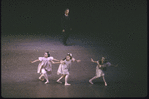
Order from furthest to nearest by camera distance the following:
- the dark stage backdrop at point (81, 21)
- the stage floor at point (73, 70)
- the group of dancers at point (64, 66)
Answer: the dark stage backdrop at point (81, 21)
the group of dancers at point (64, 66)
the stage floor at point (73, 70)

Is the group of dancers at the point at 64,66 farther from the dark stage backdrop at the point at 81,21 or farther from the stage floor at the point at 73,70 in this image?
the dark stage backdrop at the point at 81,21

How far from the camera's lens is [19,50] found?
10.7 m

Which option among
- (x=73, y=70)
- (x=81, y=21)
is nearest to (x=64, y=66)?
(x=73, y=70)

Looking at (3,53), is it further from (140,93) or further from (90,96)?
(140,93)

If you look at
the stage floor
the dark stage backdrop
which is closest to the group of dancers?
the stage floor

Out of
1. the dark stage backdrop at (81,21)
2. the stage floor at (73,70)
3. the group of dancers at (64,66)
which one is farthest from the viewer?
the dark stage backdrop at (81,21)

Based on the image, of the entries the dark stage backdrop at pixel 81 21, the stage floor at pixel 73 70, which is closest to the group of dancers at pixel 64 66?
the stage floor at pixel 73 70

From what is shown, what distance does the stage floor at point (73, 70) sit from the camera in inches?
273

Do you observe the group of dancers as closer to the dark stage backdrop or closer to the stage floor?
the stage floor

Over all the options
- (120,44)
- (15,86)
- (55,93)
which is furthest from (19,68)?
(120,44)

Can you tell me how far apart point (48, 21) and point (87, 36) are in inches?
197

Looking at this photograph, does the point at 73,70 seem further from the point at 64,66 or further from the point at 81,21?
the point at 81,21

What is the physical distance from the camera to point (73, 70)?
344 inches

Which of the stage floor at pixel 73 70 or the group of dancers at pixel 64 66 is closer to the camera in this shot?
the stage floor at pixel 73 70
